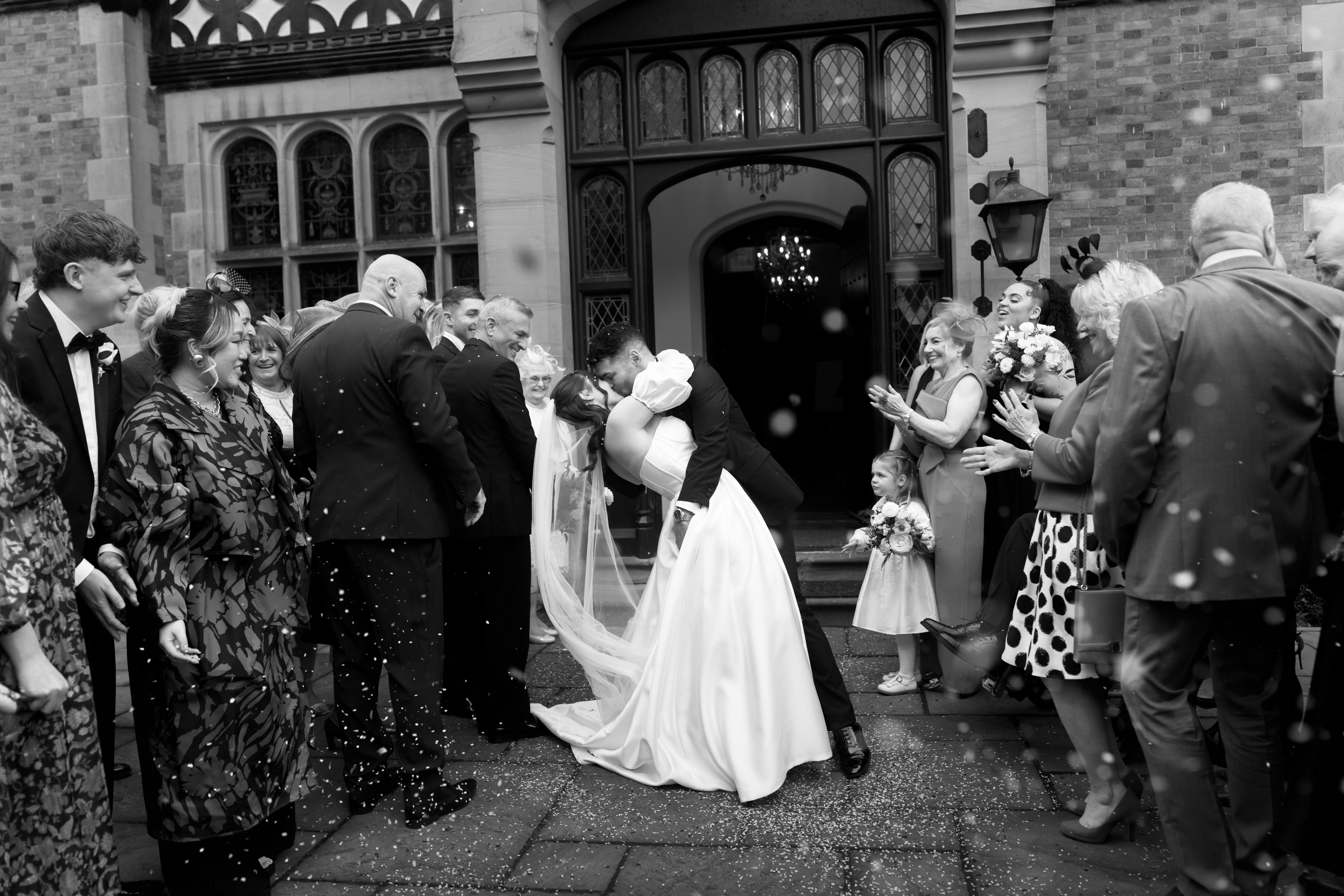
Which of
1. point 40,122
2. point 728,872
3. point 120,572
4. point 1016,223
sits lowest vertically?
point 728,872

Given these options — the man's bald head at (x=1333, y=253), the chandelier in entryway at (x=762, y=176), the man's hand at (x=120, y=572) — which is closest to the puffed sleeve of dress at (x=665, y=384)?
the man's hand at (x=120, y=572)

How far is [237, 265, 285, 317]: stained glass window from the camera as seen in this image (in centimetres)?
937

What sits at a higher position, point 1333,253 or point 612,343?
point 1333,253

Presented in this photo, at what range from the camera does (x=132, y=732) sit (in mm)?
5227

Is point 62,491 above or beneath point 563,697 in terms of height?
above

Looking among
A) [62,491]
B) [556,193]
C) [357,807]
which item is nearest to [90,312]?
[62,491]

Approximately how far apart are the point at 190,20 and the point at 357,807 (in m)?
7.71

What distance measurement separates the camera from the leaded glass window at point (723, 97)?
8.50 metres

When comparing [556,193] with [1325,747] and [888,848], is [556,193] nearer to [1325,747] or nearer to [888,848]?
[888,848]

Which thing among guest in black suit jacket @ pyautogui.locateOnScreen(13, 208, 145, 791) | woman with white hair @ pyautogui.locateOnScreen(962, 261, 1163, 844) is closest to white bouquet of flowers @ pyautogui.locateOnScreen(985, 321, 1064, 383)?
woman with white hair @ pyautogui.locateOnScreen(962, 261, 1163, 844)

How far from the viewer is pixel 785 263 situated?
41.5 ft

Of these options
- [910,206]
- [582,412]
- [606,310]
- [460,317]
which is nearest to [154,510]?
[582,412]

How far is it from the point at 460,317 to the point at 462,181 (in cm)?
385

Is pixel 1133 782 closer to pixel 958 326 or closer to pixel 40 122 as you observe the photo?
pixel 958 326
